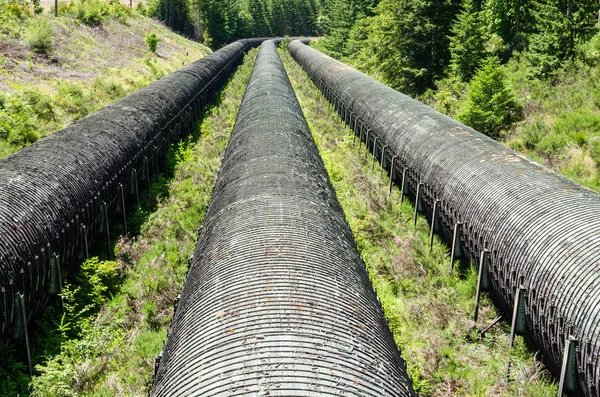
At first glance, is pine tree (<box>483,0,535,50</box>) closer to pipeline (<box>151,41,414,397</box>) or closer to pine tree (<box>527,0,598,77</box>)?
pine tree (<box>527,0,598,77</box>)

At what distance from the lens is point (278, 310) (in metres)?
4.47

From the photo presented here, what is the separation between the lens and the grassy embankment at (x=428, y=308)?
6711 millimetres

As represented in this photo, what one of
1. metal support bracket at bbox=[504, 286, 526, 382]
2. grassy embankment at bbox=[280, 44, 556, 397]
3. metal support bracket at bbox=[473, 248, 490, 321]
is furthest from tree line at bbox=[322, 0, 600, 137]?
metal support bracket at bbox=[504, 286, 526, 382]

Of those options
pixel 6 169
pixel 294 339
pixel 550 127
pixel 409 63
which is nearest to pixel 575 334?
pixel 294 339

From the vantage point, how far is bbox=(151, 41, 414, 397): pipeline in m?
3.84

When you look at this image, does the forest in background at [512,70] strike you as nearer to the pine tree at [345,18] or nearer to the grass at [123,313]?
the grass at [123,313]

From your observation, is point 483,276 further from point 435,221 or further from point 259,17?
point 259,17

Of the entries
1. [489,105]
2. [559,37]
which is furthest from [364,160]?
[559,37]

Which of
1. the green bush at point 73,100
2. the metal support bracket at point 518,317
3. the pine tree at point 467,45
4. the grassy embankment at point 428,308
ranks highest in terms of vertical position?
the pine tree at point 467,45

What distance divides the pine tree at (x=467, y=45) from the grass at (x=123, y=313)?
1570cm

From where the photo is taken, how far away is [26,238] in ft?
23.3

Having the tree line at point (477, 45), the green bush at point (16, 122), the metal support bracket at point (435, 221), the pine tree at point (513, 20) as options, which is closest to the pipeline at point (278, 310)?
the metal support bracket at point (435, 221)

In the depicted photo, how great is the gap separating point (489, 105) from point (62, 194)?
1527cm

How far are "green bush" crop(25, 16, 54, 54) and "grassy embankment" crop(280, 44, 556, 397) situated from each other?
2252cm
